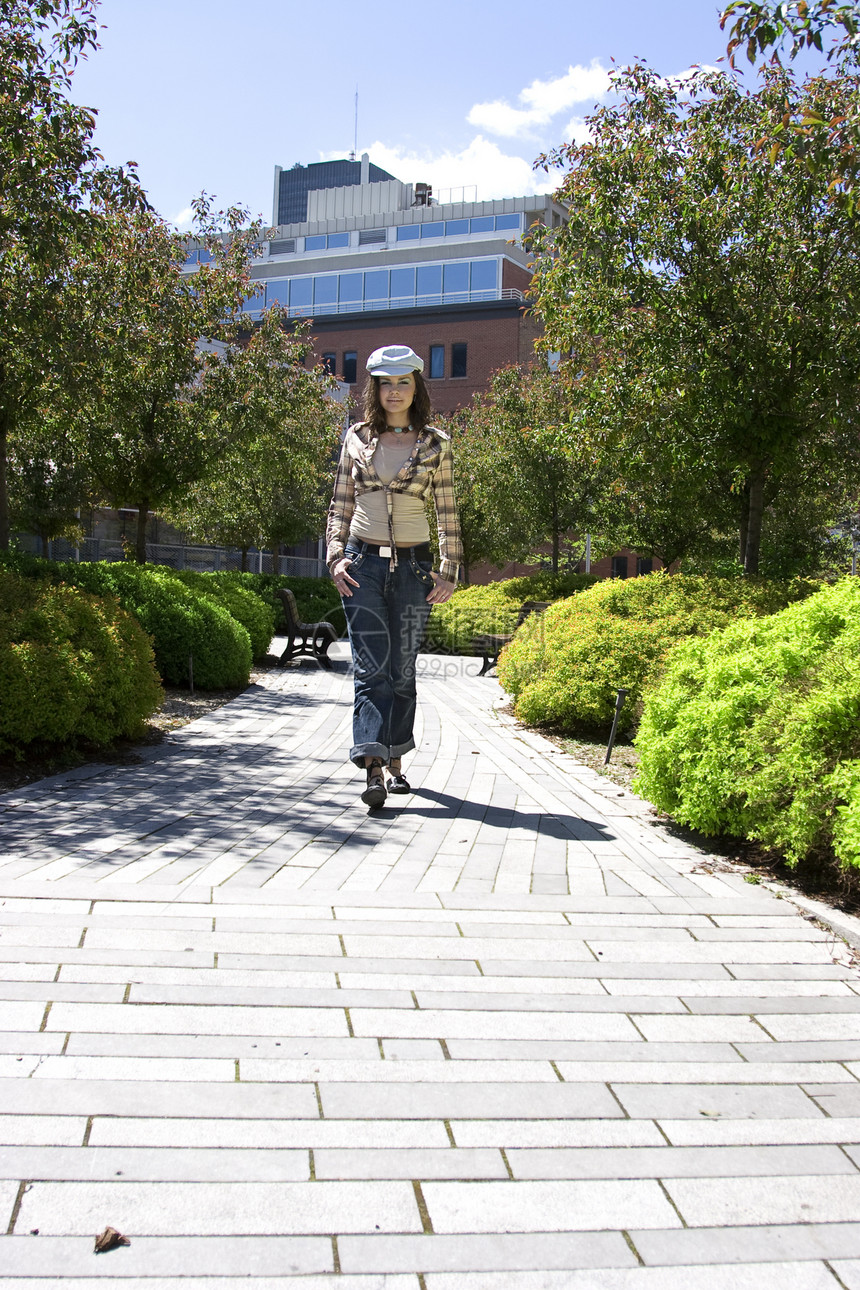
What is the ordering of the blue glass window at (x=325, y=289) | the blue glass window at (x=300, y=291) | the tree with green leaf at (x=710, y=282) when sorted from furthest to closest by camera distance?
1. the blue glass window at (x=300, y=291)
2. the blue glass window at (x=325, y=289)
3. the tree with green leaf at (x=710, y=282)

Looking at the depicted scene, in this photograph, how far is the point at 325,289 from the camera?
5825 cm

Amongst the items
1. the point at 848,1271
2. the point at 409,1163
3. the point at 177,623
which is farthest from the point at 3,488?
the point at 848,1271

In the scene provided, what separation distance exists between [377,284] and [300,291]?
202 inches

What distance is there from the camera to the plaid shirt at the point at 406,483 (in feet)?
17.3

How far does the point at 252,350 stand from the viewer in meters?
15.6

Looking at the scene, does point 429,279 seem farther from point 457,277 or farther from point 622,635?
point 622,635

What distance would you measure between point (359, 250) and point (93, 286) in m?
57.0

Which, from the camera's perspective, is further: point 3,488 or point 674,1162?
point 3,488

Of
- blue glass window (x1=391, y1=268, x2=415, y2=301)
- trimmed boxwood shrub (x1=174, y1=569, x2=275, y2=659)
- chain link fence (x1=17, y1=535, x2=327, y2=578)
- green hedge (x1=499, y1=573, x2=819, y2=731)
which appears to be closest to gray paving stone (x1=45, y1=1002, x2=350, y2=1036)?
green hedge (x1=499, y1=573, x2=819, y2=731)

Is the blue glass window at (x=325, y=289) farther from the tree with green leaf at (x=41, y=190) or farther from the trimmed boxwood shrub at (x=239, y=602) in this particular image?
the tree with green leaf at (x=41, y=190)

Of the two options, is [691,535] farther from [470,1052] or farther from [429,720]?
[470,1052]

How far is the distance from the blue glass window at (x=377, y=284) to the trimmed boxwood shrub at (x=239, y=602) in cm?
4601

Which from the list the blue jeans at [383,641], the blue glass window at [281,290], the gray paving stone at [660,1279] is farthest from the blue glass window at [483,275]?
the gray paving stone at [660,1279]

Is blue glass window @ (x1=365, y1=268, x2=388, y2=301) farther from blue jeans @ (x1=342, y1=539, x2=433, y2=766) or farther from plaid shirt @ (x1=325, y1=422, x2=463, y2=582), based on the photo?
blue jeans @ (x1=342, y1=539, x2=433, y2=766)
